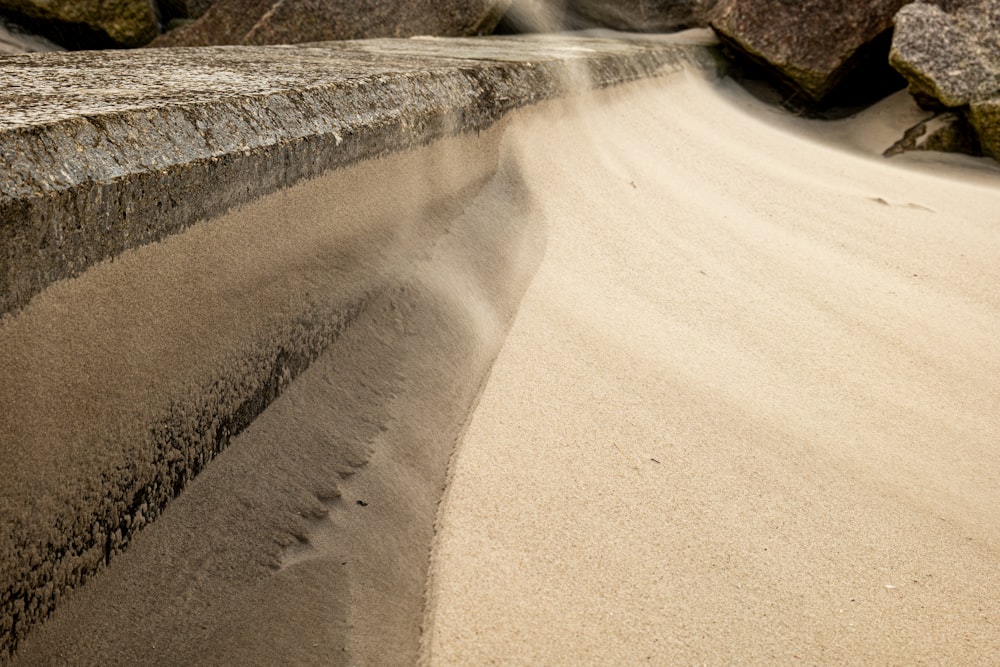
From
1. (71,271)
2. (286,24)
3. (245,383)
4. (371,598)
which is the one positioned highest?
(286,24)

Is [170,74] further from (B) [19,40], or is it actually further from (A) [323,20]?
(B) [19,40]

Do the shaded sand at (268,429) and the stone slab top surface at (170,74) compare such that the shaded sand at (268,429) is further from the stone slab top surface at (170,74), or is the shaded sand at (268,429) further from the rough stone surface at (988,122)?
the rough stone surface at (988,122)

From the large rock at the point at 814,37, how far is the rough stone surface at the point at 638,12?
0.68 metres

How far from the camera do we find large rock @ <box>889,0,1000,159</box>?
330 centimetres

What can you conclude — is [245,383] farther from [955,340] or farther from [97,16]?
[97,16]

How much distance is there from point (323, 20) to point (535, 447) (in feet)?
8.64

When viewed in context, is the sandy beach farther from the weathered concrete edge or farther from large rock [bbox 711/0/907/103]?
large rock [bbox 711/0/907/103]

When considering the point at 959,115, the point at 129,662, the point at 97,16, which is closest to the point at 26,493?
the point at 129,662

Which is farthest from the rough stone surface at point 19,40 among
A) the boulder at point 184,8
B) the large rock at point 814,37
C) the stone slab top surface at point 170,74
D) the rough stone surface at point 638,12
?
the large rock at point 814,37

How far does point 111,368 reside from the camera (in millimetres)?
865

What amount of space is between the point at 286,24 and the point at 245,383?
262 cm

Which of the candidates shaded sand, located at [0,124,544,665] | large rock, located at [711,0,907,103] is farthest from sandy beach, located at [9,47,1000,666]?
large rock, located at [711,0,907,103]

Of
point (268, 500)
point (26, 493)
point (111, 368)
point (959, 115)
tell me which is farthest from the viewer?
point (959, 115)

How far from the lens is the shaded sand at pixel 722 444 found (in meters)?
0.91
